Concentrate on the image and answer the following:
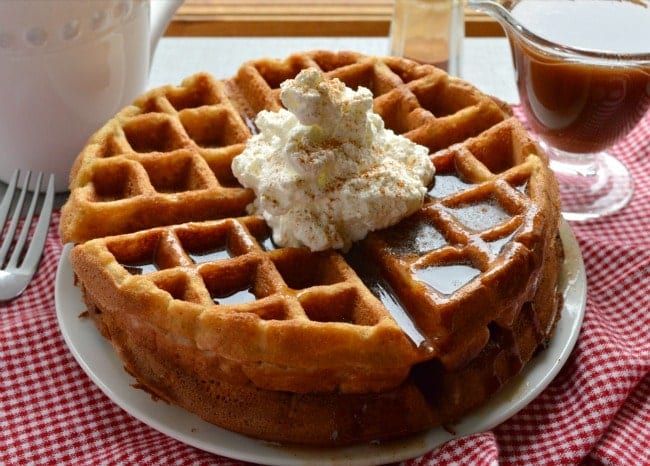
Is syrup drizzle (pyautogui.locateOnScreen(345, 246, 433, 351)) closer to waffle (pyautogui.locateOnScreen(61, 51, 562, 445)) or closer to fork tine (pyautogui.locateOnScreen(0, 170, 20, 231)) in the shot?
waffle (pyautogui.locateOnScreen(61, 51, 562, 445))

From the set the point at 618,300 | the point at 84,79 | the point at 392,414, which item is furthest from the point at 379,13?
the point at 392,414

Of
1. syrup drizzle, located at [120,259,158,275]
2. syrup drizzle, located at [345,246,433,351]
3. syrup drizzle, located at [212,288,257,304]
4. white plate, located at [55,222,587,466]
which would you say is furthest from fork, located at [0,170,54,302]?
syrup drizzle, located at [345,246,433,351]

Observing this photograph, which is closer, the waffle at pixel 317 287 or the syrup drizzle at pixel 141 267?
the waffle at pixel 317 287

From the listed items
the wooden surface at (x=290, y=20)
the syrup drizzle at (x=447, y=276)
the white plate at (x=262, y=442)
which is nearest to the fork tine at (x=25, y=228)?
the white plate at (x=262, y=442)

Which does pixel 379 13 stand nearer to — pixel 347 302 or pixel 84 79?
pixel 84 79

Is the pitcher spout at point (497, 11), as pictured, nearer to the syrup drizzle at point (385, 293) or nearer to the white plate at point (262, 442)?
the white plate at point (262, 442)

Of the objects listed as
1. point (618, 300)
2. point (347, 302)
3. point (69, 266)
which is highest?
point (347, 302)
